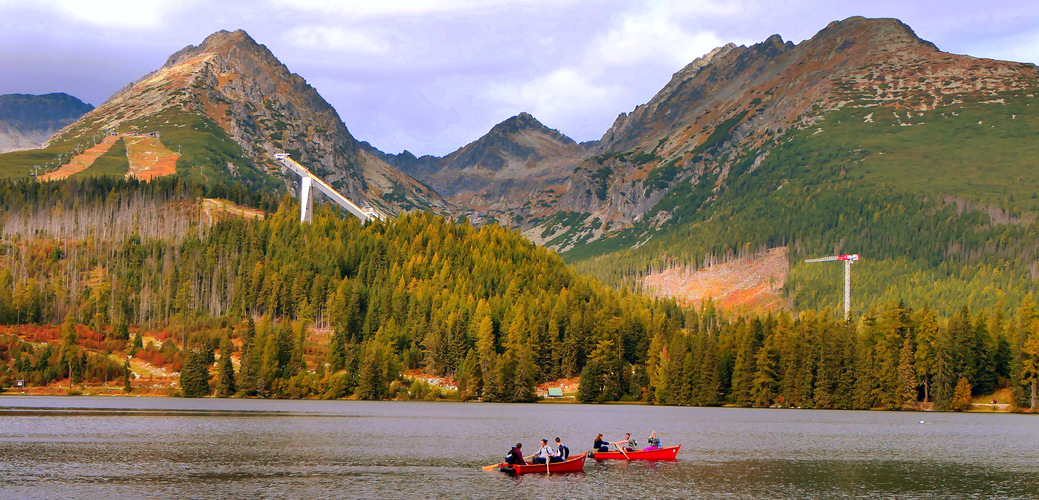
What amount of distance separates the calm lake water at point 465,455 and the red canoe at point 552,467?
108 centimetres

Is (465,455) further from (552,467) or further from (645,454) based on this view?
(645,454)

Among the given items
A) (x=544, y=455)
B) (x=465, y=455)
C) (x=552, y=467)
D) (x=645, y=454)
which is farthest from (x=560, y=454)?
(x=465, y=455)

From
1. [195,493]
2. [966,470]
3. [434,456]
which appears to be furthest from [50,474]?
[966,470]

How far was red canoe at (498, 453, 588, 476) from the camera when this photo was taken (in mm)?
90812

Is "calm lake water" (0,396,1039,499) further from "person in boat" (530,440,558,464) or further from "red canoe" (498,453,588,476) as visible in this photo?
"person in boat" (530,440,558,464)

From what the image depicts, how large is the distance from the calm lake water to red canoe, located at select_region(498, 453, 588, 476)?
1.08 m

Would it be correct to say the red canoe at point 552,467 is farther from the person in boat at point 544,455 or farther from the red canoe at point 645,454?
the red canoe at point 645,454

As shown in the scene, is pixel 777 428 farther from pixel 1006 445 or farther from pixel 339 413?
pixel 339 413

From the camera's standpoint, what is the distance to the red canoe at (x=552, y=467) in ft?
298

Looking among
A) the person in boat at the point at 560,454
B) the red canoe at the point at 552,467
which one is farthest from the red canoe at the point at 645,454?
the person in boat at the point at 560,454

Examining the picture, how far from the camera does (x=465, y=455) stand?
10444cm

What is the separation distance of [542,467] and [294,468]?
23562mm

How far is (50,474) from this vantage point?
272ft

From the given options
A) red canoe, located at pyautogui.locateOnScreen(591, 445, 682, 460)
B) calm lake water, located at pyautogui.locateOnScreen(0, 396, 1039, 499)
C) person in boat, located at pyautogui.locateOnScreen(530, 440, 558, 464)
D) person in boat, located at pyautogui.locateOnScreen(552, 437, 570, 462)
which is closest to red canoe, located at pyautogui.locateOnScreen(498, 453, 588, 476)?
person in boat, located at pyautogui.locateOnScreen(552, 437, 570, 462)
